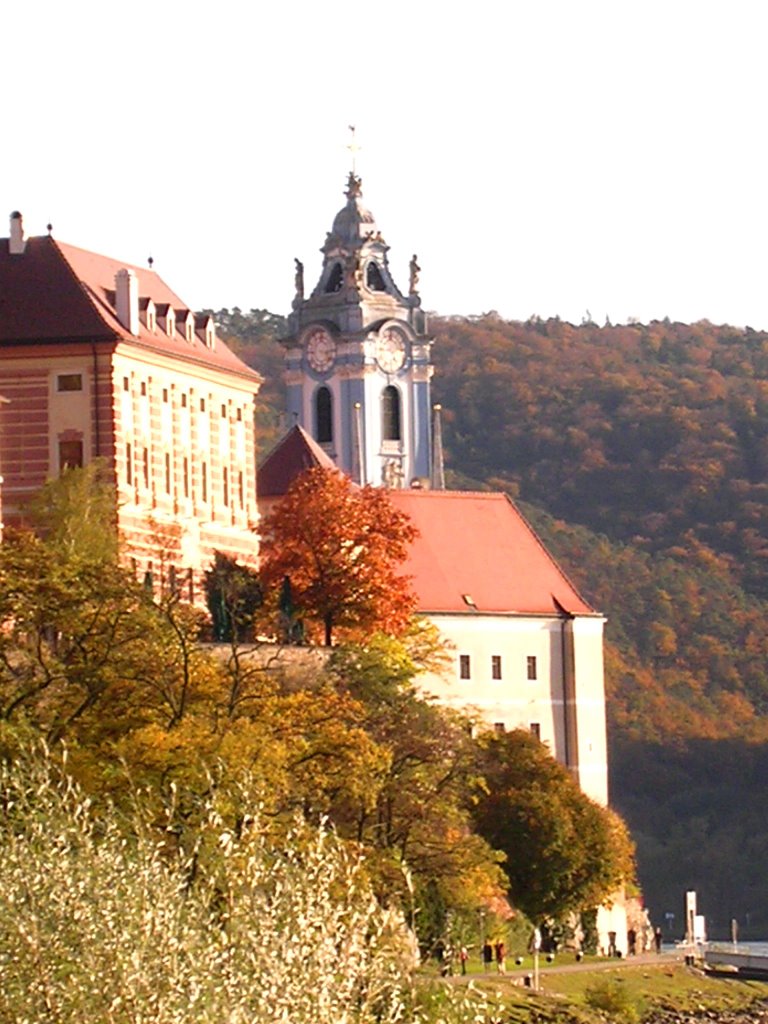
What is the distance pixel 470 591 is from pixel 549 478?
6951cm

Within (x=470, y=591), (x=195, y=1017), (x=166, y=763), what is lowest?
(x=195, y=1017)

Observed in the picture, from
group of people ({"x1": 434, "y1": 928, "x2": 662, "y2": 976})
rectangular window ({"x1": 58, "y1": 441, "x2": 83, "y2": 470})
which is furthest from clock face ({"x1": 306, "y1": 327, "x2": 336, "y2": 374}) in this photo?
rectangular window ({"x1": 58, "y1": 441, "x2": 83, "y2": 470})

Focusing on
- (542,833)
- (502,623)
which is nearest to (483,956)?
(542,833)

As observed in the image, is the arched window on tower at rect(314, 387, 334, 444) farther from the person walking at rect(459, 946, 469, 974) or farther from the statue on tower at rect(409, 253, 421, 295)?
the person walking at rect(459, 946, 469, 974)

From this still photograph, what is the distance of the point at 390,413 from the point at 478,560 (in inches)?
1375

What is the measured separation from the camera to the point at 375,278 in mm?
137375

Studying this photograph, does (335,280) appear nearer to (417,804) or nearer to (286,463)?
(286,463)

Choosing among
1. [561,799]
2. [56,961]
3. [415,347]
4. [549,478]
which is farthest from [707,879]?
[56,961]

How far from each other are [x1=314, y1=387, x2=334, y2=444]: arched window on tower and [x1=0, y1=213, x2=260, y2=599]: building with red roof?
147 ft

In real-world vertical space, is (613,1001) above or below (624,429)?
below

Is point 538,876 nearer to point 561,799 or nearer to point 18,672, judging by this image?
point 561,799

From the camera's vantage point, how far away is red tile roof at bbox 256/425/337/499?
9891 centimetres

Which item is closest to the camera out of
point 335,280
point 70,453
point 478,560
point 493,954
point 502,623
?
point 493,954

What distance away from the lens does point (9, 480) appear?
81.5 meters
